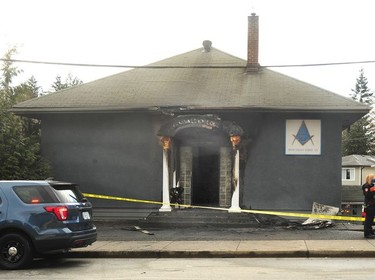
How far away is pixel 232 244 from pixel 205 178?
7.91 meters

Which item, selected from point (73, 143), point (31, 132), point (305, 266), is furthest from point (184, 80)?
point (305, 266)

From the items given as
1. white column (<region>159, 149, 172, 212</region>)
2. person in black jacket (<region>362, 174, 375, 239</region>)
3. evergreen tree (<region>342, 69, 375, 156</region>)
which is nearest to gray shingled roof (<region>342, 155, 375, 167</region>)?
evergreen tree (<region>342, 69, 375, 156</region>)

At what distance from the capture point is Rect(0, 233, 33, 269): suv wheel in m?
10.0

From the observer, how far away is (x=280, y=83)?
1959cm

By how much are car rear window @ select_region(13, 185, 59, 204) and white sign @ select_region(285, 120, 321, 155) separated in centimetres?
971

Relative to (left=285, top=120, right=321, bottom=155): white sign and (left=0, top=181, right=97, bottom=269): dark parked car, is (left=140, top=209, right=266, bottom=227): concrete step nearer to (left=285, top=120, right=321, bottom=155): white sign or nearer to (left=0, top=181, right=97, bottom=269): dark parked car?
(left=285, top=120, right=321, bottom=155): white sign

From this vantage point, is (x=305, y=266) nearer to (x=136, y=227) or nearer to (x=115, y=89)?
(x=136, y=227)

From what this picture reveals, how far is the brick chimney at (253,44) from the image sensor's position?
20.4 meters

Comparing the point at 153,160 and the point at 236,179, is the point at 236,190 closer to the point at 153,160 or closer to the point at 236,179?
the point at 236,179

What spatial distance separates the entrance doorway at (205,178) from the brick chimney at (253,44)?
3735 millimetres

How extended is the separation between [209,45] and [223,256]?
1300 cm

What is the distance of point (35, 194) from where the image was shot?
10242mm

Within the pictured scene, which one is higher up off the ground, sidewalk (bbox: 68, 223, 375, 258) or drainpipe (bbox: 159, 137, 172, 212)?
drainpipe (bbox: 159, 137, 172, 212)

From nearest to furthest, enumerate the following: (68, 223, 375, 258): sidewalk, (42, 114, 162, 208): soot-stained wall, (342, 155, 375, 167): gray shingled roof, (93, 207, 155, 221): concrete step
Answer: (68, 223, 375, 258): sidewalk → (93, 207, 155, 221): concrete step → (42, 114, 162, 208): soot-stained wall → (342, 155, 375, 167): gray shingled roof
